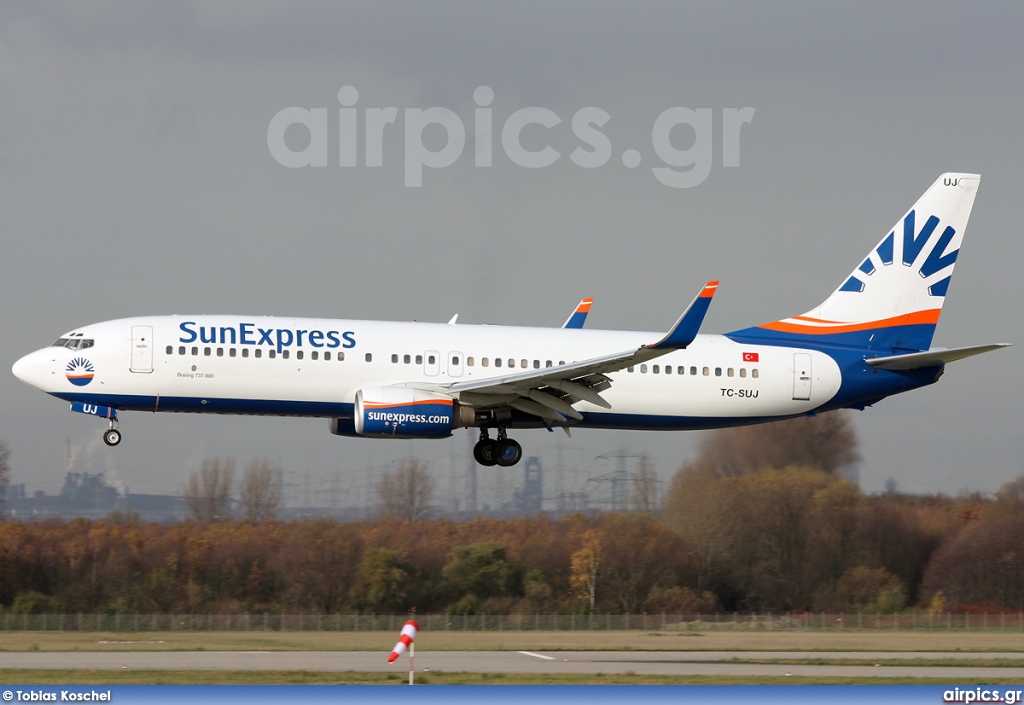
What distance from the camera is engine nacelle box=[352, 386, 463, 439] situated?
117 feet

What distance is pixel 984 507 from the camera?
2366 inches

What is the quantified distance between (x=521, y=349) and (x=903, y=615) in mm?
24867

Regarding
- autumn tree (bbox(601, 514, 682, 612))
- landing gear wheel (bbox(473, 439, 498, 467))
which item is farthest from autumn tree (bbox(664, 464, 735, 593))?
landing gear wheel (bbox(473, 439, 498, 467))

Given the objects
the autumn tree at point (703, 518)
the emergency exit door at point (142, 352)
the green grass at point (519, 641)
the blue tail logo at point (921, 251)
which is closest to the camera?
the emergency exit door at point (142, 352)

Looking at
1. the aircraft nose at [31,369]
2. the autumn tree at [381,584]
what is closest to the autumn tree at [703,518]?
the autumn tree at [381,584]

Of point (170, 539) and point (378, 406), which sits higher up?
point (378, 406)

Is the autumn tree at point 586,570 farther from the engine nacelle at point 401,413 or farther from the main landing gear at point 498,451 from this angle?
the engine nacelle at point 401,413

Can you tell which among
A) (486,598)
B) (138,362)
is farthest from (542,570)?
(138,362)

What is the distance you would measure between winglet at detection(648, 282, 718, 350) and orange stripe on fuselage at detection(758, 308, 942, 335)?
341 inches

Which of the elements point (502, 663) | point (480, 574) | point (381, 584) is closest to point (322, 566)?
point (381, 584)

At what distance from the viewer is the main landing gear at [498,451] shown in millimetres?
38875

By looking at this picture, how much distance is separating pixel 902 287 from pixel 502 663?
19039mm

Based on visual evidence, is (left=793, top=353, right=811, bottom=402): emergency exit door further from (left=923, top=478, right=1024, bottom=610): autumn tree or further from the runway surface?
(left=923, top=478, right=1024, bottom=610): autumn tree

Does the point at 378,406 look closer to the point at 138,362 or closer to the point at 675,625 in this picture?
the point at 138,362
